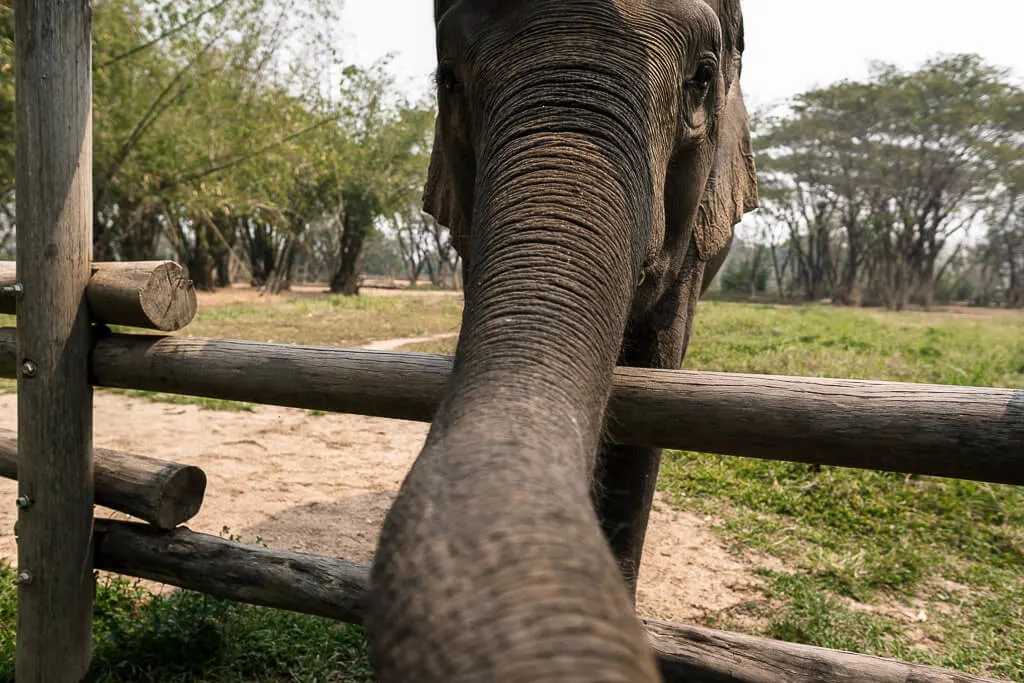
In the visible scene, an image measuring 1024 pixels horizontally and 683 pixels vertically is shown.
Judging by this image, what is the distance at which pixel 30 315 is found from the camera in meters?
2.38

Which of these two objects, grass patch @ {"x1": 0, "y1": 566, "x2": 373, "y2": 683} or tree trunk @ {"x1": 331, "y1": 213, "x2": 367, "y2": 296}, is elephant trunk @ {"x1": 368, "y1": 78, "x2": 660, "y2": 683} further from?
tree trunk @ {"x1": 331, "y1": 213, "x2": 367, "y2": 296}

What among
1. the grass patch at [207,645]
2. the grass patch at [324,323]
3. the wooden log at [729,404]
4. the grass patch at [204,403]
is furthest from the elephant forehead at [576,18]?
the grass patch at [324,323]

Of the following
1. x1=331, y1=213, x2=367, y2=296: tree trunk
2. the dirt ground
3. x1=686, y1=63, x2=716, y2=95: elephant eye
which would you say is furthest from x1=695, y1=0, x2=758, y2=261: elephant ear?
x1=331, y1=213, x2=367, y2=296: tree trunk

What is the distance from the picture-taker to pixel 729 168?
288 cm

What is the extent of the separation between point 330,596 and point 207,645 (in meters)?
0.72

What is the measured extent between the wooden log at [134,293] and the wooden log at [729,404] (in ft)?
0.46

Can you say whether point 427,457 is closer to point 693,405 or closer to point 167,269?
point 693,405

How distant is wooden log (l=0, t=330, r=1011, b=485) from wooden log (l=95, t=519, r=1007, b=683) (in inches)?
22.2

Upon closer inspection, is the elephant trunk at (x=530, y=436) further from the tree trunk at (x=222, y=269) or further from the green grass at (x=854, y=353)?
the tree trunk at (x=222, y=269)

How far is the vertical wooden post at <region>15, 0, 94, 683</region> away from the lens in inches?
90.7

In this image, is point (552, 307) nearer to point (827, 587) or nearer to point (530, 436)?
point (530, 436)

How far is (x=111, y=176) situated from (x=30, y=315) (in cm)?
1456

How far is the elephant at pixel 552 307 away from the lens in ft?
2.37

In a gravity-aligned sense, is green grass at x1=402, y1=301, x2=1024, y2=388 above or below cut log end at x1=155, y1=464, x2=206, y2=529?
above
